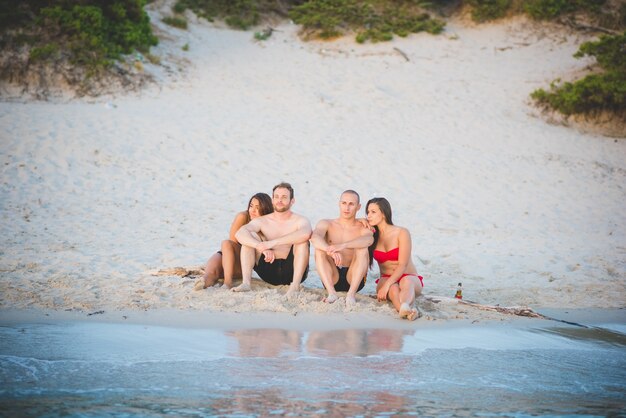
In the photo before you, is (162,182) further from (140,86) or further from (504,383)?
(504,383)

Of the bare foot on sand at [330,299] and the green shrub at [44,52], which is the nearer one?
the bare foot on sand at [330,299]

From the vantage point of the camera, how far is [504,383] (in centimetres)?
418

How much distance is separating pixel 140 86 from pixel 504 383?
13948 mm

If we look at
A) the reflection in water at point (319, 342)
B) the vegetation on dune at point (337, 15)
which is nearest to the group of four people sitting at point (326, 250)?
the reflection in water at point (319, 342)

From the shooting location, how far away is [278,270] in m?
6.51

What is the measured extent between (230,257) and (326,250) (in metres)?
1.05

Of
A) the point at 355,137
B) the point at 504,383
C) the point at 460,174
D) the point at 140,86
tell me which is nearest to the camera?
the point at 504,383

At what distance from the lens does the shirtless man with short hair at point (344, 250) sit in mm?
6129

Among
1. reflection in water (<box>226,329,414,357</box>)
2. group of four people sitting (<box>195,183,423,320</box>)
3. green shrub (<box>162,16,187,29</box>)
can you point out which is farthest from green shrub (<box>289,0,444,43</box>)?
reflection in water (<box>226,329,414,357</box>)

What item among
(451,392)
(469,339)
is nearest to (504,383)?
(451,392)

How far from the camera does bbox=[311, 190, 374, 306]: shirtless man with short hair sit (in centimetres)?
613

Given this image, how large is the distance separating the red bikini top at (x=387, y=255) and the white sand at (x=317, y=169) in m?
0.46

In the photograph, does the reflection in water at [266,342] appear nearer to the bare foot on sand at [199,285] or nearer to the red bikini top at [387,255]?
the bare foot on sand at [199,285]

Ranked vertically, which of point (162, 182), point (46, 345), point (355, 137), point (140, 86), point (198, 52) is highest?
point (198, 52)
